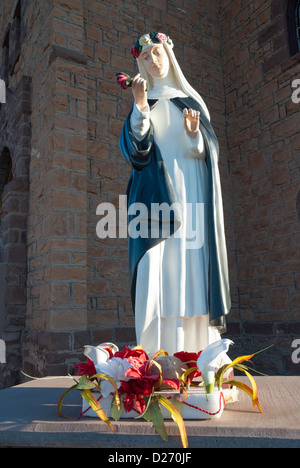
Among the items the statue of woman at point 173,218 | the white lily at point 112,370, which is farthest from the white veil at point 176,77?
the white lily at point 112,370

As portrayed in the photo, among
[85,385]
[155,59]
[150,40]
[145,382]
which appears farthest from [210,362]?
[150,40]

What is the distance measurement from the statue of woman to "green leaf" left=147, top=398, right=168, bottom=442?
1.85 ft

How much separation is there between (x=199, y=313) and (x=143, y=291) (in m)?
0.33

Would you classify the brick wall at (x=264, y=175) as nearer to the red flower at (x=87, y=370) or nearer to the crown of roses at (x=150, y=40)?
the crown of roses at (x=150, y=40)

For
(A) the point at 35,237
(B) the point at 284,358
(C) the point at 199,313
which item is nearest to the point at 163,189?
(C) the point at 199,313

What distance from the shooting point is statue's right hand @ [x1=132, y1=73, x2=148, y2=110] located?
85.4 inches

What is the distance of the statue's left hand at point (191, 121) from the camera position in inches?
90.5

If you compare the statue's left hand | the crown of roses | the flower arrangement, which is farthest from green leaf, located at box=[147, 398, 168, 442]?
the crown of roses

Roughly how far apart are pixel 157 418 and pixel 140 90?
5.37 feet

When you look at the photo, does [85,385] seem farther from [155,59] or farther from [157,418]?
[155,59]

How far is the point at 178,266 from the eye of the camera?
7.27 feet

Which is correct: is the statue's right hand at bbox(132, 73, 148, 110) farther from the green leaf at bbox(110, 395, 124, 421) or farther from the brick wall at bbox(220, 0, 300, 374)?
the brick wall at bbox(220, 0, 300, 374)

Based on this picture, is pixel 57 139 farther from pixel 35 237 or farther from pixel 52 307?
pixel 52 307

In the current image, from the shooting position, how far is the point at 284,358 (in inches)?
221
